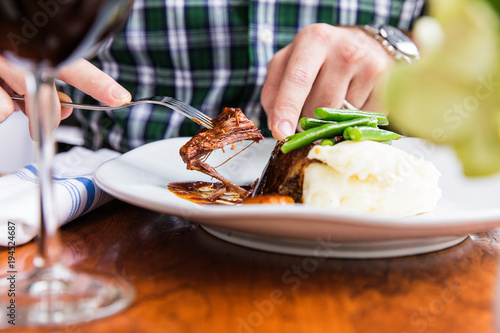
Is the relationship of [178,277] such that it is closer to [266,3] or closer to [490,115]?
[490,115]

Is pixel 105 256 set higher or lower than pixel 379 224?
lower

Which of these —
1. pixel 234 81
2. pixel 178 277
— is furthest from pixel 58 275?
pixel 234 81

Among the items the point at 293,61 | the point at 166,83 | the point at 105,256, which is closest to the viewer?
the point at 105,256

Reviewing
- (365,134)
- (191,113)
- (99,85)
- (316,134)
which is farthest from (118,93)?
(365,134)

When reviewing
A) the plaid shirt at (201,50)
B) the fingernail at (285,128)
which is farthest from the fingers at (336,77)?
the fingernail at (285,128)

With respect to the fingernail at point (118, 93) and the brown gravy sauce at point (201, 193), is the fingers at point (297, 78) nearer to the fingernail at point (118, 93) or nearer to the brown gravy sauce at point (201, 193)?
the brown gravy sauce at point (201, 193)

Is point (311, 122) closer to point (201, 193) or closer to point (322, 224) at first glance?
point (201, 193)
